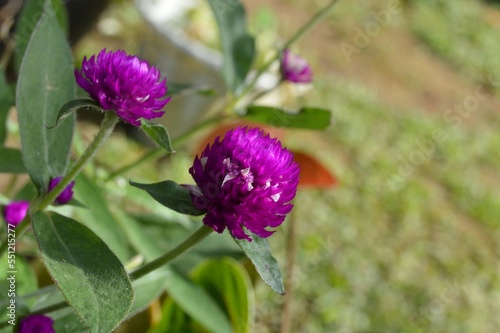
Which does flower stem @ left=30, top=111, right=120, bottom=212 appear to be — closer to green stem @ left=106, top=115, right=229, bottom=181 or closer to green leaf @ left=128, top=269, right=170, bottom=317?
A: green leaf @ left=128, top=269, right=170, bottom=317

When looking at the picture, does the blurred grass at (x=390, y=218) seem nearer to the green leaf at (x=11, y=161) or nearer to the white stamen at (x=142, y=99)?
the green leaf at (x=11, y=161)

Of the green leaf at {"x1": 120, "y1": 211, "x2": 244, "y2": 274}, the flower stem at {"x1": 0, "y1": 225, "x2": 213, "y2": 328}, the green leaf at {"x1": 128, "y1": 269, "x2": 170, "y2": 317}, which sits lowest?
the green leaf at {"x1": 120, "y1": 211, "x2": 244, "y2": 274}

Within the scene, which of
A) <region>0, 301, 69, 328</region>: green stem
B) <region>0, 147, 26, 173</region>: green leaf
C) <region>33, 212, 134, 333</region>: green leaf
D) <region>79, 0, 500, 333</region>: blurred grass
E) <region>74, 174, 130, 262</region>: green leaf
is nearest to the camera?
<region>33, 212, 134, 333</region>: green leaf

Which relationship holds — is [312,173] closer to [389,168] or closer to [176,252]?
[176,252]

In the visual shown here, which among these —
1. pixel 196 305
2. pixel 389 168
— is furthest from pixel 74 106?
pixel 389 168

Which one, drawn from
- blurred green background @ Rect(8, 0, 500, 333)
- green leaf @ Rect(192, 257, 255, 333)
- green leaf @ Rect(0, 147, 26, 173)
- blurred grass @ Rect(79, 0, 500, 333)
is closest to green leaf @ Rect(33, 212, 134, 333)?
green leaf @ Rect(0, 147, 26, 173)

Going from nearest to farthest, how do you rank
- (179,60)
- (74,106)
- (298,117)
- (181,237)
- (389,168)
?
(74,106)
(298,117)
(181,237)
(179,60)
(389,168)

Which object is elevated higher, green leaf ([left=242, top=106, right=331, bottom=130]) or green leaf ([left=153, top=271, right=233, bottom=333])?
green leaf ([left=242, top=106, right=331, bottom=130])
